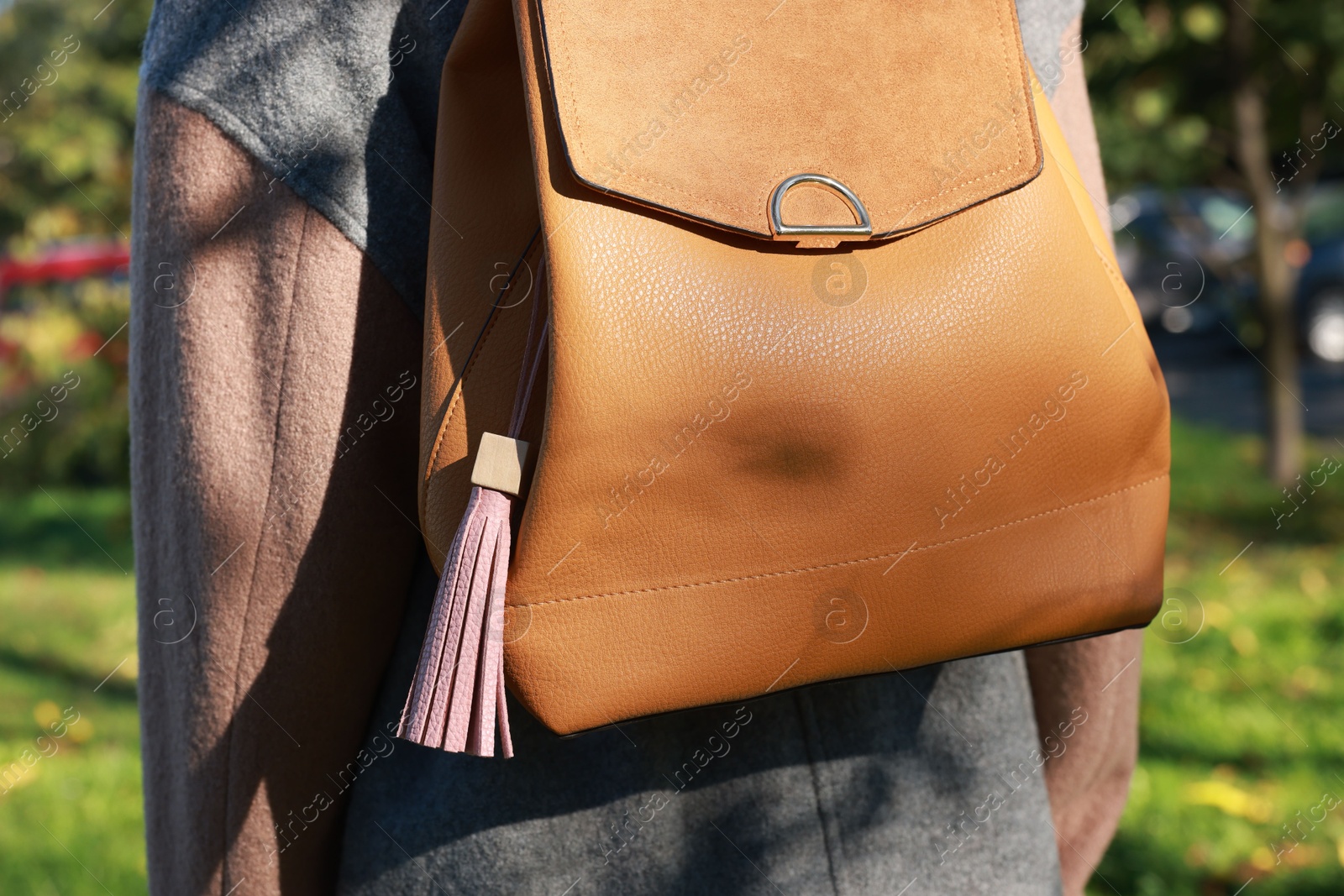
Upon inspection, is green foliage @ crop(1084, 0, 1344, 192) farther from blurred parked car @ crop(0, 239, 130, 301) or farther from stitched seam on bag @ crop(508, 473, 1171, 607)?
blurred parked car @ crop(0, 239, 130, 301)

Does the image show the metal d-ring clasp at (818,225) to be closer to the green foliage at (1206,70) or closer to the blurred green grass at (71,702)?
the blurred green grass at (71,702)

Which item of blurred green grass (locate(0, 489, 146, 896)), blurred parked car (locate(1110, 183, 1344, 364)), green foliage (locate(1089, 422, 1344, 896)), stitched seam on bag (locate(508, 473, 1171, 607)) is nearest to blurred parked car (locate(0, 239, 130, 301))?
blurred green grass (locate(0, 489, 146, 896))

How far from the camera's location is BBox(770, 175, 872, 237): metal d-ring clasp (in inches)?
35.9

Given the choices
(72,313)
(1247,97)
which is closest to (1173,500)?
(1247,97)

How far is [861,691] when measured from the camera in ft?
3.83

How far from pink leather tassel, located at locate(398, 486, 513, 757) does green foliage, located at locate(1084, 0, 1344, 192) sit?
5.21 meters

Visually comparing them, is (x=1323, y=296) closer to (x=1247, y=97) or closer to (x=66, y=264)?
(x=1247, y=97)

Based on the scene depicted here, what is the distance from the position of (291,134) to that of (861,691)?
0.78m

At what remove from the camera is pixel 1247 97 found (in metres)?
5.92

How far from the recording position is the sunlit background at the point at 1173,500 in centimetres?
348

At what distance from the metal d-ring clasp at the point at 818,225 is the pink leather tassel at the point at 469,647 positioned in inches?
12.6

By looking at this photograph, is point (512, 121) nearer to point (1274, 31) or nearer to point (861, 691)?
point (861, 691)

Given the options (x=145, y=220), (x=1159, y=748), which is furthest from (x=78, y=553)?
(x=145, y=220)

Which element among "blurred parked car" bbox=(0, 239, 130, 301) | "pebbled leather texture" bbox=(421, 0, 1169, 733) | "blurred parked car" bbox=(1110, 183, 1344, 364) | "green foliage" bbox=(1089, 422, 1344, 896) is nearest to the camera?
"pebbled leather texture" bbox=(421, 0, 1169, 733)
